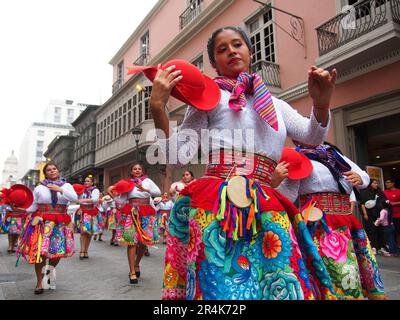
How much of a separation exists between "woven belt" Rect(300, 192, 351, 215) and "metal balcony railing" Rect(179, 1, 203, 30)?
16.4 metres

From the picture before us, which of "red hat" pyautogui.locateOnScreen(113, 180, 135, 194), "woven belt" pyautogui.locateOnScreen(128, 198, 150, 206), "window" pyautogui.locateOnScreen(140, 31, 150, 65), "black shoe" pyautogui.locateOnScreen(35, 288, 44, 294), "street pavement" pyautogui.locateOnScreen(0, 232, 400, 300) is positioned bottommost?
"street pavement" pyautogui.locateOnScreen(0, 232, 400, 300)

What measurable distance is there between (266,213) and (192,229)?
340 mm

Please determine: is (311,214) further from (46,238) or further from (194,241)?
(46,238)

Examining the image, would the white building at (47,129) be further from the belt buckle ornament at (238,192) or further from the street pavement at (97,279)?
the belt buckle ornament at (238,192)

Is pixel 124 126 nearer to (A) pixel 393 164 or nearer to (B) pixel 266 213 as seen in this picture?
(A) pixel 393 164

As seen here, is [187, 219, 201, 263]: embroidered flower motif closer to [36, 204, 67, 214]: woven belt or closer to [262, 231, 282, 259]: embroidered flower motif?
[262, 231, 282, 259]: embroidered flower motif

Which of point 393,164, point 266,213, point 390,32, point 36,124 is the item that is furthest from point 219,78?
point 36,124

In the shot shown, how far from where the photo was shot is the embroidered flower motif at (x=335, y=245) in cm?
304

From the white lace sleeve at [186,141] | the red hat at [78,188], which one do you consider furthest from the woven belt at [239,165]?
the red hat at [78,188]

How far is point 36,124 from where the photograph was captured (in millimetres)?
93688

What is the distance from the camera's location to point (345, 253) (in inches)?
121

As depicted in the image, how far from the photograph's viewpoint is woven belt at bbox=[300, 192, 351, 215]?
3.37m

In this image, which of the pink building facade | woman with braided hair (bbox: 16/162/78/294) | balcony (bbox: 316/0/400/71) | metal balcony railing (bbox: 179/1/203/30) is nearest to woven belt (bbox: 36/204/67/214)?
woman with braided hair (bbox: 16/162/78/294)

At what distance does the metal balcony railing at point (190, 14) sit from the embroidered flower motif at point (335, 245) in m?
16.8
